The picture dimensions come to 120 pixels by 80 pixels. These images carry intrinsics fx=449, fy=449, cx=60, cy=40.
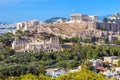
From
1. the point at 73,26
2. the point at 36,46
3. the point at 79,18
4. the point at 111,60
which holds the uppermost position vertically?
the point at 79,18

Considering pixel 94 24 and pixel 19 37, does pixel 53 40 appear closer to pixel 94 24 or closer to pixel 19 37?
pixel 19 37

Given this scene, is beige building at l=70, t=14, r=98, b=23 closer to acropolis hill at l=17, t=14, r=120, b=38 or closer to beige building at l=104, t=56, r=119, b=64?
acropolis hill at l=17, t=14, r=120, b=38

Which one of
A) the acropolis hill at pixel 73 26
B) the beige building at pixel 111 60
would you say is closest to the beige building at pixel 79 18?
the acropolis hill at pixel 73 26

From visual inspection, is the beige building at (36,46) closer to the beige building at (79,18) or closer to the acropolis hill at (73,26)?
the acropolis hill at (73,26)

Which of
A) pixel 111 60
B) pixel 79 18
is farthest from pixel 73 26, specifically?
pixel 111 60

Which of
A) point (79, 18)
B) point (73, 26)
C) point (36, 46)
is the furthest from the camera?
point (79, 18)

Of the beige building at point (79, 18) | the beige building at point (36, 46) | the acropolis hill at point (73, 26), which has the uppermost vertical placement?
the beige building at point (79, 18)

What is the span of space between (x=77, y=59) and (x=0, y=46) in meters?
9.05

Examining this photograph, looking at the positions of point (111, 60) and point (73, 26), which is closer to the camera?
point (111, 60)

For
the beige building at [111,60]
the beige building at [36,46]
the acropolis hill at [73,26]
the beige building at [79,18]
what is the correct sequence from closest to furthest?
the beige building at [111,60] < the beige building at [36,46] < the acropolis hill at [73,26] < the beige building at [79,18]

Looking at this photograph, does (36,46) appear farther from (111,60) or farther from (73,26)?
(73,26)

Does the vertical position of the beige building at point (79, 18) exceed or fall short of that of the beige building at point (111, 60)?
it exceeds it

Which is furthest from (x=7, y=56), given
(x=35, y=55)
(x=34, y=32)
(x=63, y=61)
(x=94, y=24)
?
(x=94, y=24)

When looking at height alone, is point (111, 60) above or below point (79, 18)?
below
